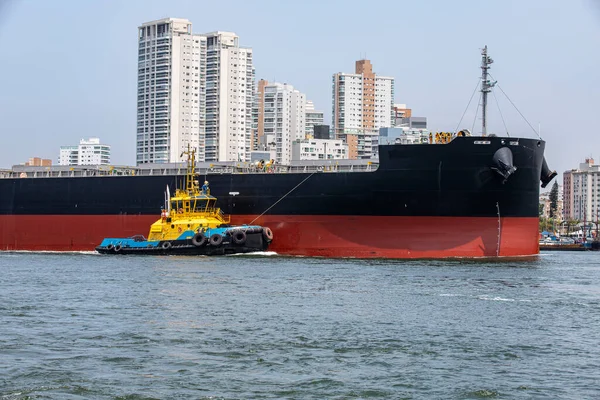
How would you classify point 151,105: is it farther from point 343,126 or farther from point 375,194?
point 375,194

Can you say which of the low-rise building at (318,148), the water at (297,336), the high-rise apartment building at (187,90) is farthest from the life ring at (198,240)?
the high-rise apartment building at (187,90)

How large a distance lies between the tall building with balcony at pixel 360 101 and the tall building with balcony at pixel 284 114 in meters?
9.03

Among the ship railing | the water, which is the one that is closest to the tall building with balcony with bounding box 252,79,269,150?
the ship railing

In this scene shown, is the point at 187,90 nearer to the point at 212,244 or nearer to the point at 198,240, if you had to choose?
the point at 198,240

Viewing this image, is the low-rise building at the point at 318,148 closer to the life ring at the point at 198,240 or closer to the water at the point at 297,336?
the life ring at the point at 198,240

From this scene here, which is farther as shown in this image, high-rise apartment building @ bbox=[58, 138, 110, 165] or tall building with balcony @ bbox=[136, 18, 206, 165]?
high-rise apartment building @ bbox=[58, 138, 110, 165]

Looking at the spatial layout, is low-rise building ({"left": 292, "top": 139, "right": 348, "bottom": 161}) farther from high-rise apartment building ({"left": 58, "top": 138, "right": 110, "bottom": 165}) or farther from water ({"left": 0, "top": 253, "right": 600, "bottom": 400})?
water ({"left": 0, "top": 253, "right": 600, "bottom": 400})

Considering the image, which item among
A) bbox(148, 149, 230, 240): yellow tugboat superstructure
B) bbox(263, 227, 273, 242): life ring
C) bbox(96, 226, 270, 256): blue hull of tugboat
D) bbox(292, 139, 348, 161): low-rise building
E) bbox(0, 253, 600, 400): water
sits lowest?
bbox(0, 253, 600, 400): water

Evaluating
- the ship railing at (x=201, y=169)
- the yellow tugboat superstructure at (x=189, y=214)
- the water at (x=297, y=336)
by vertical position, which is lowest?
the water at (x=297, y=336)

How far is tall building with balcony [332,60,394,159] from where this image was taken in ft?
441

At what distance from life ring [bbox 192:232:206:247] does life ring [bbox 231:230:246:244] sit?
3.80ft

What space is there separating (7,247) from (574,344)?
3208 centimetres

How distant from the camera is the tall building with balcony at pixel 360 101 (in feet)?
441

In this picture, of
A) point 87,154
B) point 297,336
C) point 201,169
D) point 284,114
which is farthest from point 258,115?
point 297,336
